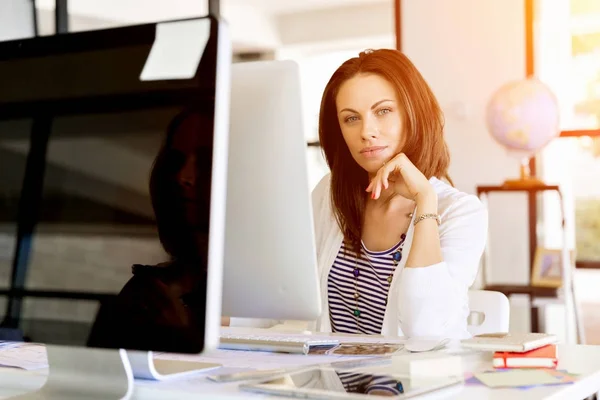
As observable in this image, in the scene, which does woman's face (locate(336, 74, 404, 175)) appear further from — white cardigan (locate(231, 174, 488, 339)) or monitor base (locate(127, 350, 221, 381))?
monitor base (locate(127, 350, 221, 381))

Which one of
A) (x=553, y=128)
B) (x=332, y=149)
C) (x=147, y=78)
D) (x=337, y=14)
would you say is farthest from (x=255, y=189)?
(x=337, y=14)

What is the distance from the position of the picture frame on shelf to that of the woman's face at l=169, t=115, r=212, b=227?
3694 millimetres

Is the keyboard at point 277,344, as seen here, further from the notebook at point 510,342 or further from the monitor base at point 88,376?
the monitor base at point 88,376

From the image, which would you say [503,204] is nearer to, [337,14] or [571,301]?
[571,301]

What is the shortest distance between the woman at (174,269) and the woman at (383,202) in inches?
33.9

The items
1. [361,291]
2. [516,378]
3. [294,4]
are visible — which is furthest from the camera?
[294,4]

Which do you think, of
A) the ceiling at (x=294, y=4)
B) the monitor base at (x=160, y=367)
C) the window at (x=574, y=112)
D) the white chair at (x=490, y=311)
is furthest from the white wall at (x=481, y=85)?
the monitor base at (x=160, y=367)

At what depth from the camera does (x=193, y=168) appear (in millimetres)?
942

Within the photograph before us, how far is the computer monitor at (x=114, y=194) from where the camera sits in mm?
937

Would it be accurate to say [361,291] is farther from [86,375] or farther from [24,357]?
[86,375]

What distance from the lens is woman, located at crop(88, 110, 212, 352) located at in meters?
0.93

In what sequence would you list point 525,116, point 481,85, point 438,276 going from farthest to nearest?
point 481,85
point 525,116
point 438,276

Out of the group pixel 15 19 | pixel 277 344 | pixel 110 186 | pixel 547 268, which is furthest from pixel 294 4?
pixel 110 186

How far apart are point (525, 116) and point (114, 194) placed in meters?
3.55
